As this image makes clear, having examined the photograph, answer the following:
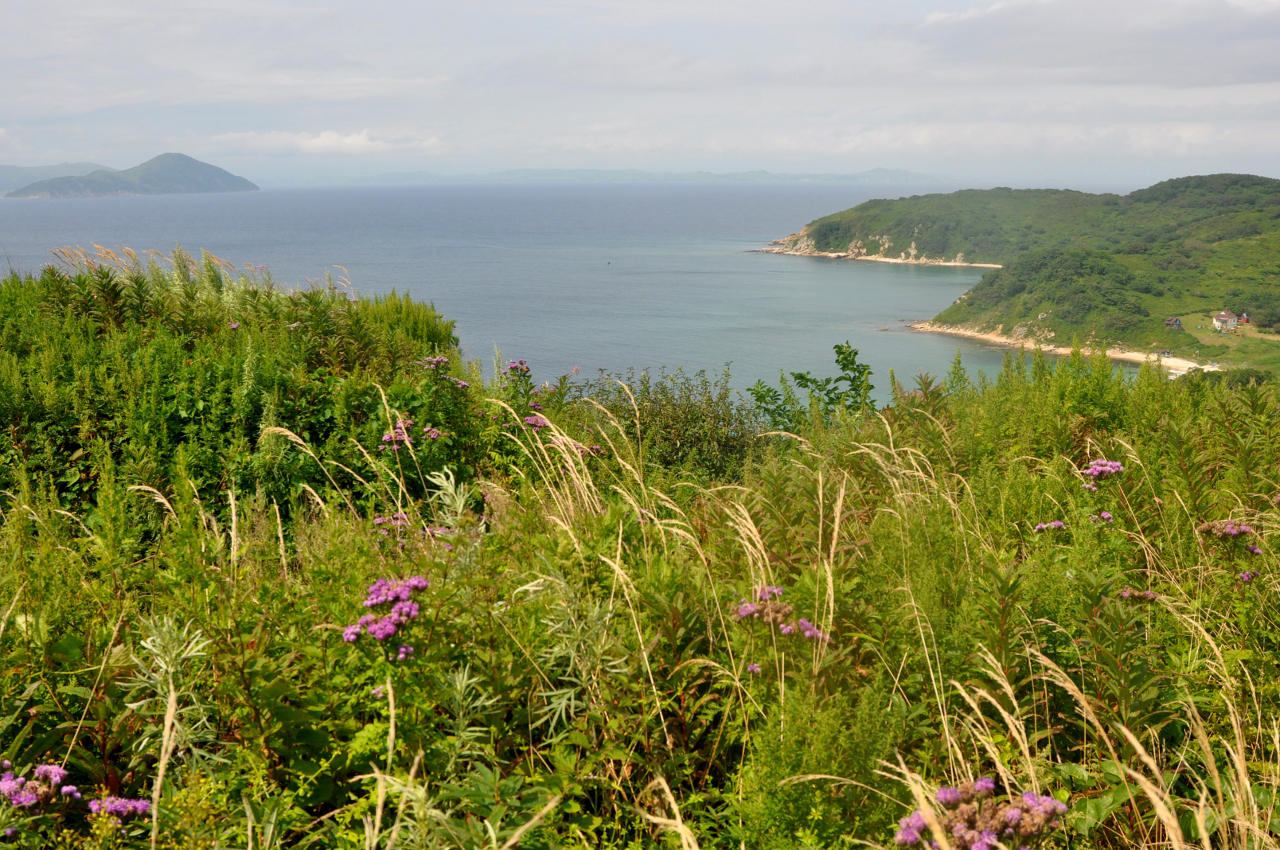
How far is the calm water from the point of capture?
55.6 metres

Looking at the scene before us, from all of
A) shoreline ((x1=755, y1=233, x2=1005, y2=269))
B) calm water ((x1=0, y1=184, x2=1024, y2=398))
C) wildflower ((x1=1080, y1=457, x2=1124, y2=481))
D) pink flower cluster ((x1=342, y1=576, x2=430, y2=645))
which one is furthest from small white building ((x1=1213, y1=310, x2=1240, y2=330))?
pink flower cluster ((x1=342, y1=576, x2=430, y2=645))

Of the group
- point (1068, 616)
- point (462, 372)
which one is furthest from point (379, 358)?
point (1068, 616)

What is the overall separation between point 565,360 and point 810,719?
A: 161ft

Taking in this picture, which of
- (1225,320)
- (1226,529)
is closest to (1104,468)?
(1226,529)

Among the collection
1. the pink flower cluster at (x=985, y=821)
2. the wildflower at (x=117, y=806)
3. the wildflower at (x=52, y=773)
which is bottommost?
the wildflower at (x=117, y=806)

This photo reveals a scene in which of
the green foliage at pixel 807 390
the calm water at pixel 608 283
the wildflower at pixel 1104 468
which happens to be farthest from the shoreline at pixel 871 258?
the wildflower at pixel 1104 468

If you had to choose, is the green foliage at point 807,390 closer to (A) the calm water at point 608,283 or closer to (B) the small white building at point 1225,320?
(A) the calm water at point 608,283

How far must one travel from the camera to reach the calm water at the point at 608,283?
55594mm

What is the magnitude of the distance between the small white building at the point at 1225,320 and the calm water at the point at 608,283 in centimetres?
2452

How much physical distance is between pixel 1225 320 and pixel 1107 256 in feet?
65.2

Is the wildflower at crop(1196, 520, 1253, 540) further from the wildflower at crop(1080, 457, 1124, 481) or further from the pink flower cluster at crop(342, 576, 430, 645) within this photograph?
the pink flower cluster at crop(342, 576, 430, 645)

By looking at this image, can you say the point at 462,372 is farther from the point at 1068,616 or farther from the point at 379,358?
the point at 1068,616

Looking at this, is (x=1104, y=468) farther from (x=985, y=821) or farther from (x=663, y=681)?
(x=985, y=821)

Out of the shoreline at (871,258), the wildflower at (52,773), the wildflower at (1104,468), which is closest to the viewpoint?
the wildflower at (52,773)
